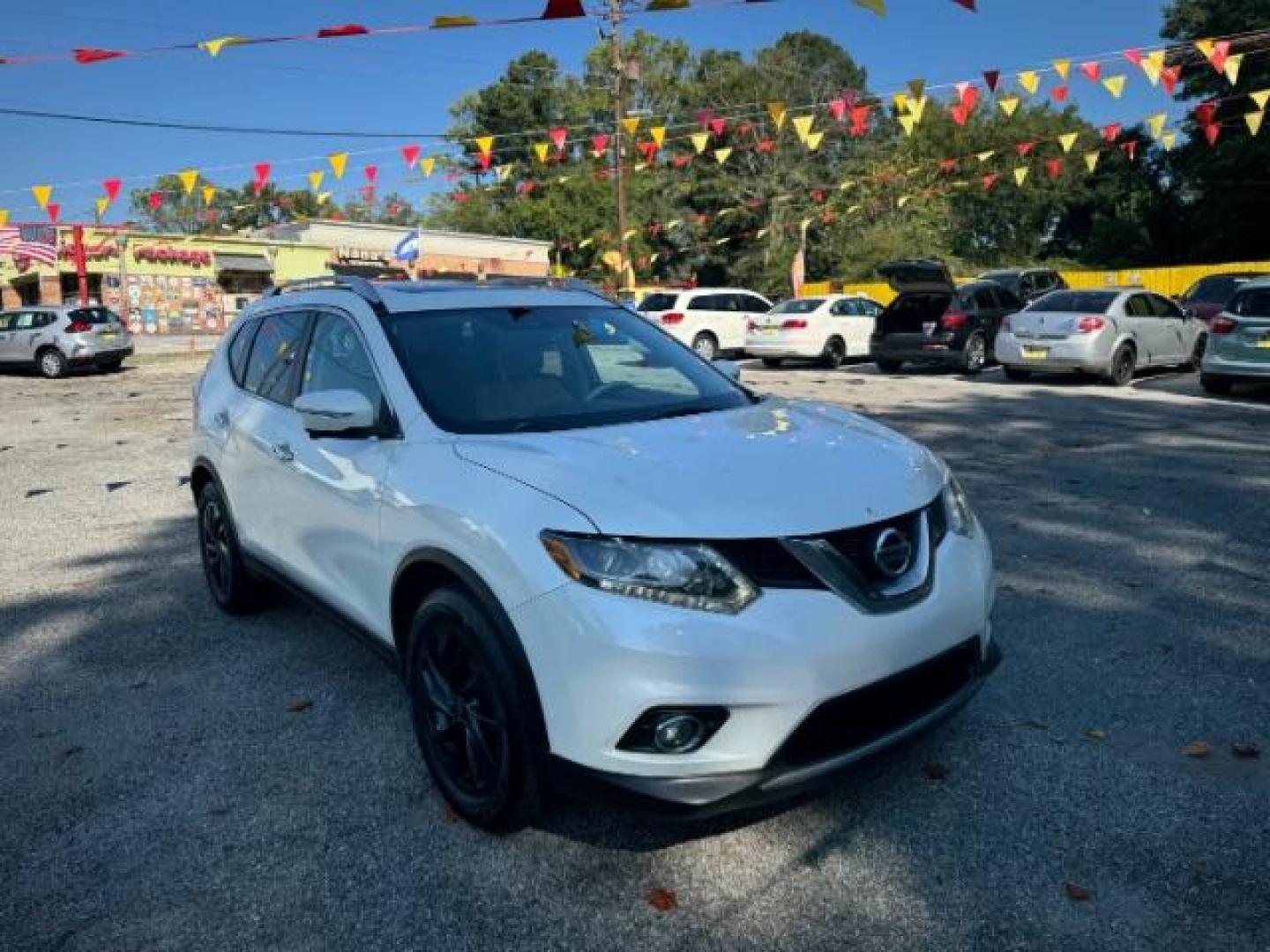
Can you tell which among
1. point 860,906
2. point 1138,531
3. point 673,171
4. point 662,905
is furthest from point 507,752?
point 673,171

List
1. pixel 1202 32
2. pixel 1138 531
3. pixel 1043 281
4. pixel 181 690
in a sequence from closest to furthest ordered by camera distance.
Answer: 1. pixel 181 690
2. pixel 1138 531
3. pixel 1043 281
4. pixel 1202 32

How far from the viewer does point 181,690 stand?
4035mm

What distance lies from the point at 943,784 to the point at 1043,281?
79.5 ft

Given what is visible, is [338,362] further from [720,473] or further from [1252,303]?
[1252,303]

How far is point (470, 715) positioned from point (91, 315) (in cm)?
2325

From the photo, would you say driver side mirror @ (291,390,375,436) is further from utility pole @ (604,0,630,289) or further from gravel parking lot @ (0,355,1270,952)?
utility pole @ (604,0,630,289)

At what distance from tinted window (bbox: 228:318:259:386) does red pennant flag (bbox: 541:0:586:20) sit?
5335 mm

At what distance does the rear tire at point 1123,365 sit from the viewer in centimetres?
1388

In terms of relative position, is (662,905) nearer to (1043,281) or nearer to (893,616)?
(893,616)

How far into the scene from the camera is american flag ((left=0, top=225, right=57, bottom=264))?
38344 millimetres

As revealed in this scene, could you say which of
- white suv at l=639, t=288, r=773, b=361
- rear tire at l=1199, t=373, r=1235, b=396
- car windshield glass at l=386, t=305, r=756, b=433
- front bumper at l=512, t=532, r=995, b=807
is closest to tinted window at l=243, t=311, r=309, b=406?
car windshield glass at l=386, t=305, r=756, b=433

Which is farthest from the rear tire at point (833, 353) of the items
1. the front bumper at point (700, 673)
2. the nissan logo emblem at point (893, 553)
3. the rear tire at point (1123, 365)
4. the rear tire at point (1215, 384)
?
the front bumper at point (700, 673)

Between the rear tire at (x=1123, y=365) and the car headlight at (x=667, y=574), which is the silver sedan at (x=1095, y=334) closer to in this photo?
the rear tire at (x=1123, y=365)

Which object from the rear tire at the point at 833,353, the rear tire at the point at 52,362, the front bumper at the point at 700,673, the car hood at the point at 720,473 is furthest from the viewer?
the rear tire at the point at 52,362
